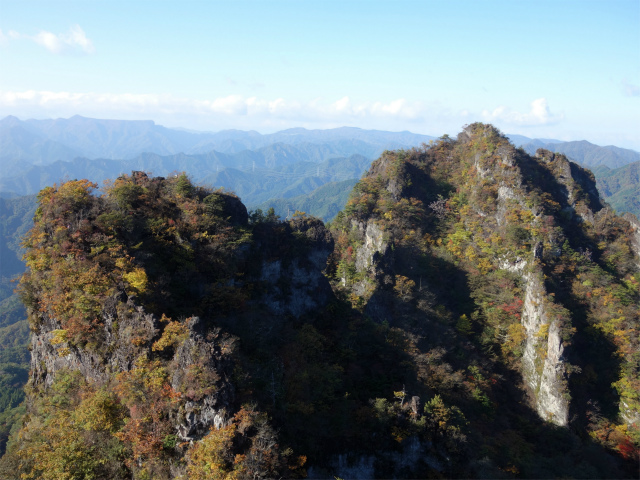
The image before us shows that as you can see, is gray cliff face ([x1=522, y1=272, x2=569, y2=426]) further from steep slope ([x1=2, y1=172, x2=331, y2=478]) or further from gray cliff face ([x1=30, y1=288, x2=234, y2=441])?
gray cliff face ([x1=30, y1=288, x2=234, y2=441])

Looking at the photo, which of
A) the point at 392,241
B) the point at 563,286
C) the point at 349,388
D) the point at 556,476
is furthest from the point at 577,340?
the point at 349,388

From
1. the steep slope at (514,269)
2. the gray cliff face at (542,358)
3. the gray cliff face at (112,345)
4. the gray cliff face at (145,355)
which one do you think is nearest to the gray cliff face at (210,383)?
the gray cliff face at (145,355)

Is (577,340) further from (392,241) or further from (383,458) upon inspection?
(383,458)

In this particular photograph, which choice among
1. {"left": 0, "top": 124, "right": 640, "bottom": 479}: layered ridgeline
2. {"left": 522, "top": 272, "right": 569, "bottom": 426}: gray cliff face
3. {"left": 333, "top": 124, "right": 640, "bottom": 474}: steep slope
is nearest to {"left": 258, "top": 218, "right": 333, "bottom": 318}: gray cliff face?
{"left": 0, "top": 124, "right": 640, "bottom": 479}: layered ridgeline

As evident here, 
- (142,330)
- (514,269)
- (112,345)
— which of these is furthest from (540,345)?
(112,345)

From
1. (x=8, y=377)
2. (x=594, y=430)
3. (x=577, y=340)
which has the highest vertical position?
(x=577, y=340)

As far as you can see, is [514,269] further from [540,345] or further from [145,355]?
[145,355]

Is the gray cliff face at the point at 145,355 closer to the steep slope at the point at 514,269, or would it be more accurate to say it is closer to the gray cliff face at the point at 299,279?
the gray cliff face at the point at 299,279

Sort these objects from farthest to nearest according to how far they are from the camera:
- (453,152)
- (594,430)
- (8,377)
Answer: (8,377) < (453,152) < (594,430)

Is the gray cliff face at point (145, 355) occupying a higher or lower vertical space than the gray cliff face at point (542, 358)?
higher
